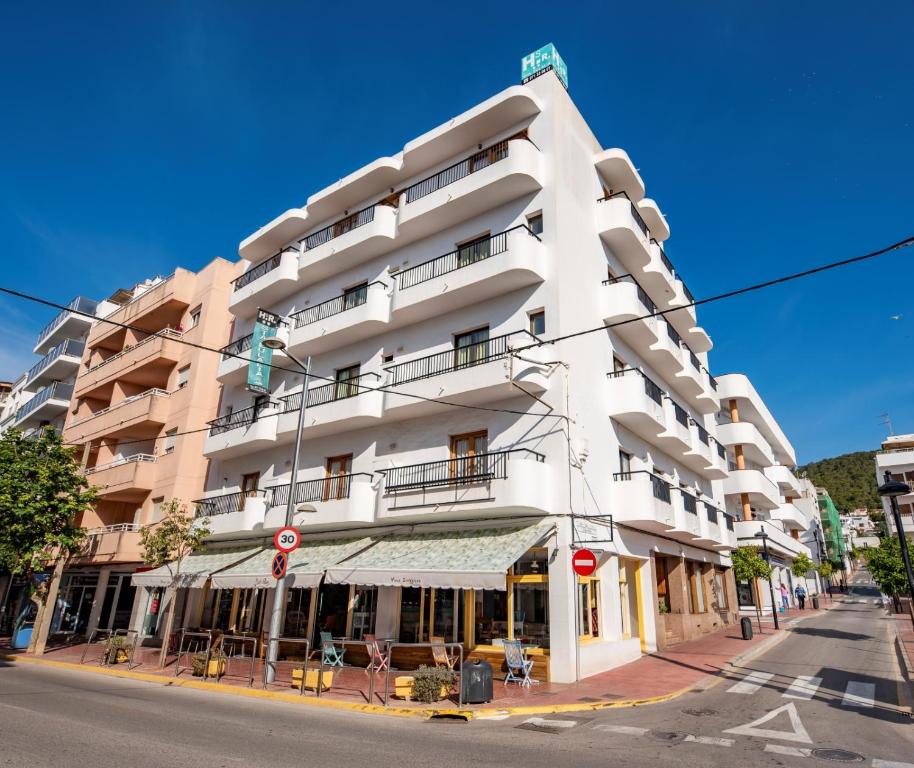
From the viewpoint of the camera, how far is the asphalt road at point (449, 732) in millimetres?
7766

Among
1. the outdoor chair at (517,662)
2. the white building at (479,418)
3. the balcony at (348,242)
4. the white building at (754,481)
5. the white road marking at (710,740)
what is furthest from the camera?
the white building at (754,481)

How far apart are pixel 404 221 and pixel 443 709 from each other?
16.6 metres

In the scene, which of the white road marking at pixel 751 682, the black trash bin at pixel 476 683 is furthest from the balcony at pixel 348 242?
the white road marking at pixel 751 682

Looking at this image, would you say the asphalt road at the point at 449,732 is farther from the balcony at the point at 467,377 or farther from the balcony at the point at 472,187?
the balcony at the point at 472,187

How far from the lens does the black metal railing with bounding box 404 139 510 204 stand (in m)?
21.2

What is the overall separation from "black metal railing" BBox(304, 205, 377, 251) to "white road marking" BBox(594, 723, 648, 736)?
1985 centimetres

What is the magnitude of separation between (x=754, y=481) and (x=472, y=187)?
1157 inches

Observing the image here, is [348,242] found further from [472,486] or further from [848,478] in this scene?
[848,478]

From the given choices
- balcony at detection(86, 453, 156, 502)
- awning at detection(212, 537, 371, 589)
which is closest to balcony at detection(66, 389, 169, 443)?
balcony at detection(86, 453, 156, 502)

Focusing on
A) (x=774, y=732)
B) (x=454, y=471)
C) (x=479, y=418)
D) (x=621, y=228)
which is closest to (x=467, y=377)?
(x=479, y=418)

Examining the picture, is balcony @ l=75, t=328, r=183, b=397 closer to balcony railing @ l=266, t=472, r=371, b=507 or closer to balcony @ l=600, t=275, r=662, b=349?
balcony railing @ l=266, t=472, r=371, b=507

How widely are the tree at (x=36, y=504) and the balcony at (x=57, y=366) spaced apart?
1645cm

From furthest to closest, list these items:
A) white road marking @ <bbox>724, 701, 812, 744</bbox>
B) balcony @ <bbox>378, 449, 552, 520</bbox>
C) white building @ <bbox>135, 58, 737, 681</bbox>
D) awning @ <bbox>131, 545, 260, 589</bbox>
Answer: awning @ <bbox>131, 545, 260, 589</bbox> → white building @ <bbox>135, 58, 737, 681</bbox> → balcony @ <bbox>378, 449, 552, 520</bbox> → white road marking @ <bbox>724, 701, 812, 744</bbox>

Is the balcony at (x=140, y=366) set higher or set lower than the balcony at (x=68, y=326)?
lower
